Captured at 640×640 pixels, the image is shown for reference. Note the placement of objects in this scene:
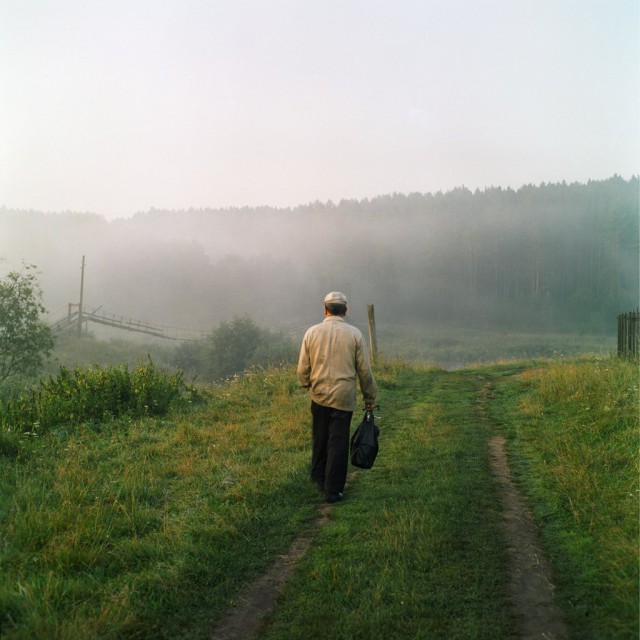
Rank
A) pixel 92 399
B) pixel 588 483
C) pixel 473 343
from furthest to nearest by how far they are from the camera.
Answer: pixel 473 343, pixel 92 399, pixel 588 483

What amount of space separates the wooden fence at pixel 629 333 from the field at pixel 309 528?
6141 millimetres

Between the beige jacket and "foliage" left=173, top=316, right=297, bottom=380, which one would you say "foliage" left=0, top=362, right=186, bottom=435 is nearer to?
the beige jacket

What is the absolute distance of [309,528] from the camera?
5773mm

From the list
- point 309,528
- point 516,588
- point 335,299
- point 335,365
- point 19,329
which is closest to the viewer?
point 516,588

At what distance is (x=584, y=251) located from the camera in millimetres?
101812

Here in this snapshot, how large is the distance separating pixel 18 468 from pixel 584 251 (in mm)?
107258

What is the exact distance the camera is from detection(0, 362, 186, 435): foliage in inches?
433

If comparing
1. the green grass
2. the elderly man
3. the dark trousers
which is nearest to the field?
the dark trousers

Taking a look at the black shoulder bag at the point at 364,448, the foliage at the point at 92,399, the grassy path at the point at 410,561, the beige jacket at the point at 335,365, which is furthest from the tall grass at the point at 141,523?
the beige jacket at the point at 335,365

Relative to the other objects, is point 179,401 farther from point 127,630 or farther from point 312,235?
point 312,235

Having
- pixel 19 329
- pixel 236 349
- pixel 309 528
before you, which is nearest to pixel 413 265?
pixel 236 349

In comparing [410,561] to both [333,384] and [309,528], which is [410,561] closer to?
[309,528]

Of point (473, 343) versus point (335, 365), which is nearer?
point (335, 365)

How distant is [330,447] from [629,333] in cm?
1303
